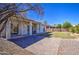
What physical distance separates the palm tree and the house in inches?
8.2

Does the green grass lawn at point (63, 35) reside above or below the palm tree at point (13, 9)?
below

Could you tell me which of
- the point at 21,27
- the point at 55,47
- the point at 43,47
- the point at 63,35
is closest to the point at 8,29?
the point at 21,27

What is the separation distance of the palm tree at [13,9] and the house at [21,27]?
0.68 feet

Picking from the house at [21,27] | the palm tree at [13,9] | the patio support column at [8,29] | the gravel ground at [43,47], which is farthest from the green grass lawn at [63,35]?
the patio support column at [8,29]

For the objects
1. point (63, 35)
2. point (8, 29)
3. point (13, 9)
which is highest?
point (13, 9)

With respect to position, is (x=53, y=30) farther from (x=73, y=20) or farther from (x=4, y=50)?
(x=4, y=50)

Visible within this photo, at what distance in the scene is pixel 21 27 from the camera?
1170 cm

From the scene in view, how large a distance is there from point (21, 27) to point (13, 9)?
0.98 meters

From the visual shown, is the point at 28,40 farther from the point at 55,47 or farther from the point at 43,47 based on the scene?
the point at 55,47

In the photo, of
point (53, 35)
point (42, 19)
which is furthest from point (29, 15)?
point (53, 35)

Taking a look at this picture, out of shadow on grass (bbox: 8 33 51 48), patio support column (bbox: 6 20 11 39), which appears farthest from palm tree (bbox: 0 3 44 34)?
shadow on grass (bbox: 8 33 51 48)

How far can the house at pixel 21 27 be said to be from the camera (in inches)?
444

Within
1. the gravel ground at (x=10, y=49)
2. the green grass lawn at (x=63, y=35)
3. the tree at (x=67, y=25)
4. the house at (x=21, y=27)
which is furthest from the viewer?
the house at (x=21, y=27)

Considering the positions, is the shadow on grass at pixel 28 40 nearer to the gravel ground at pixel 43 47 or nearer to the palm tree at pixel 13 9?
the gravel ground at pixel 43 47
